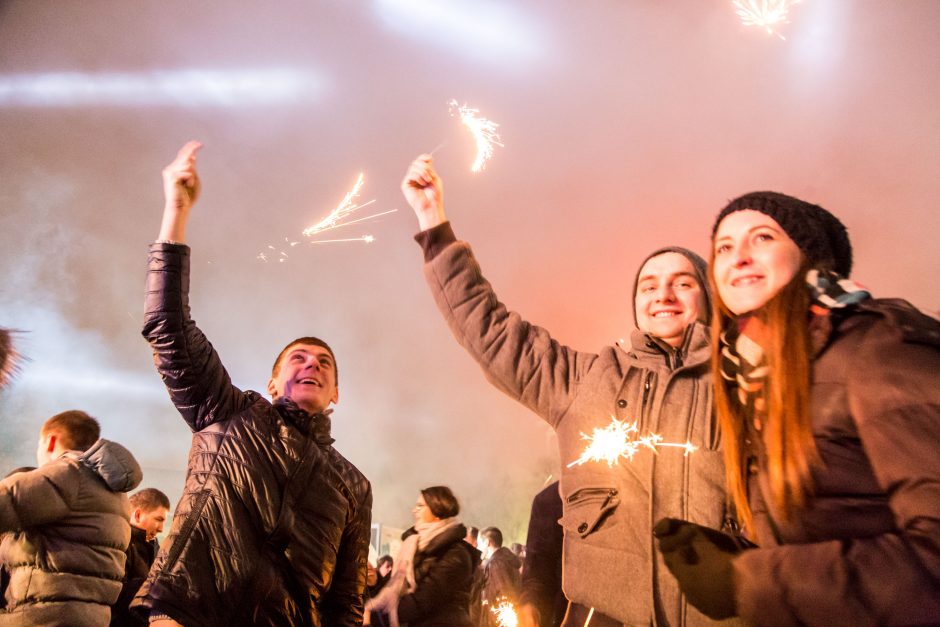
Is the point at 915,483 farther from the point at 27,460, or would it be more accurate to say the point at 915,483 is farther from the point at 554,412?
the point at 27,460

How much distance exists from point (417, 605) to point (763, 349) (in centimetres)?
433

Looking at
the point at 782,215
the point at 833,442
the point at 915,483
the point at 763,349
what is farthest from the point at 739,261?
the point at 915,483

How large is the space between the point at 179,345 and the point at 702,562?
238cm

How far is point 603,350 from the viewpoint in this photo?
8.09 feet

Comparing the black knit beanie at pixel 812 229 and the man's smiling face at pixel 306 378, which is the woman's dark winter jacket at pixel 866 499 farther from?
the man's smiling face at pixel 306 378

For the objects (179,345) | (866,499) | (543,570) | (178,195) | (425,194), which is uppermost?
(178,195)

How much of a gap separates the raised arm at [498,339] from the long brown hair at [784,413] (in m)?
0.72

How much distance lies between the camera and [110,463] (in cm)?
377

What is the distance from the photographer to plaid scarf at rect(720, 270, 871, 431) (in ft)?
5.07

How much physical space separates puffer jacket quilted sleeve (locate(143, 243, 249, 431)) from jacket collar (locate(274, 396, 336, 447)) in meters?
0.28

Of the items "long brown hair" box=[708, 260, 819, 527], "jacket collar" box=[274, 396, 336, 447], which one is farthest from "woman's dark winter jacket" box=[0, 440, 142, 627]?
"long brown hair" box=[708, 260, 819, 527]

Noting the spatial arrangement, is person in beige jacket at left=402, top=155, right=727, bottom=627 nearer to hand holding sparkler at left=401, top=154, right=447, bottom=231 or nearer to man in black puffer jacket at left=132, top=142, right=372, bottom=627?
hand holding sparkler at left=401, top=154, right=447, bottom=231

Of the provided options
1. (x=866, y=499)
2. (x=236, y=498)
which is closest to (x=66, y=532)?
(x=236, y=498)

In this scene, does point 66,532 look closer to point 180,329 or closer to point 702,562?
point 180,329
